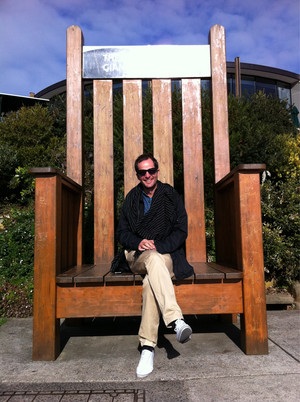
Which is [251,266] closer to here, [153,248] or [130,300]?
[153,248]

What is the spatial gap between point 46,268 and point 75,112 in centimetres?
139

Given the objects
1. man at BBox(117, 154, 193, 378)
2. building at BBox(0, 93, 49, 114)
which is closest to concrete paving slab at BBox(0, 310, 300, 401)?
man at BBox(117, 154, 193, 378)

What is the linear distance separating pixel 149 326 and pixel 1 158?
5052 millimetres

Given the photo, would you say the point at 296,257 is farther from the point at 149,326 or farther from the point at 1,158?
the point at 1,158

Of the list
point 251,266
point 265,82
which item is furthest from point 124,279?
point 265,82

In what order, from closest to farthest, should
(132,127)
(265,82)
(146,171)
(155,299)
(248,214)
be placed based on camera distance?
(155,299) → (248,214) → (146,171) → (132,127) → (265,82)

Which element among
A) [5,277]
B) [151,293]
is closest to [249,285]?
[151,293]

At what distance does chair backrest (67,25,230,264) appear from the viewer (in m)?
2.74

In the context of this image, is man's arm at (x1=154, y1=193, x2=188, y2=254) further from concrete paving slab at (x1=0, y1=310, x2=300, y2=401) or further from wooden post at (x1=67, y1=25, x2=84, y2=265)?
wooden post at (x1=67, y1=25, x2=84, y2=265)

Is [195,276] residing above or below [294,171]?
below

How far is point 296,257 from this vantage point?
3.50 m

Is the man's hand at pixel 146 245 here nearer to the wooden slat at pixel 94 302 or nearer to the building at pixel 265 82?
the wooden slat at pixel 94 302

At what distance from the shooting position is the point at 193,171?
2.81 metres

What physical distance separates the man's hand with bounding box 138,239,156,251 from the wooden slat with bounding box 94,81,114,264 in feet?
2.24
